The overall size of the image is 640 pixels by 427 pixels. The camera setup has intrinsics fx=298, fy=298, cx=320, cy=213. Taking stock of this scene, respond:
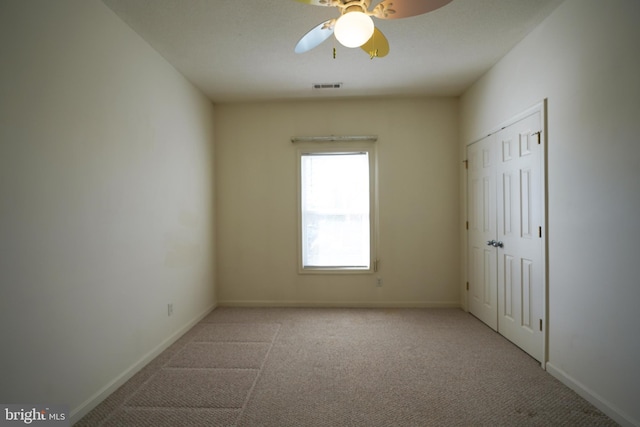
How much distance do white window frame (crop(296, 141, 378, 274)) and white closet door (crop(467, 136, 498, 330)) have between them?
1171mm

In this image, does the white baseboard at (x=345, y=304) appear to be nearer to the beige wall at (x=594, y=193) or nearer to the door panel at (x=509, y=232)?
the door panel at (x=509, y=232)

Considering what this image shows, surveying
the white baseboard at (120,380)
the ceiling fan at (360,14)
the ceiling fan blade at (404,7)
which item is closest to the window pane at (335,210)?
the white baseboard at (120,380)

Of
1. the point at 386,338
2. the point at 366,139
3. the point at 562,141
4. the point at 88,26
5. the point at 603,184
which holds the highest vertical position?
the point at 88,26

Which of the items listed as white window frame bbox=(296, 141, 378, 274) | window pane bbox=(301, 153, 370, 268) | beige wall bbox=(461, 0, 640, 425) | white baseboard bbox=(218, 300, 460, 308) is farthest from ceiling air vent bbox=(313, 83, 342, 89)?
white baseboard bbox=(218, 300, 460, 308)

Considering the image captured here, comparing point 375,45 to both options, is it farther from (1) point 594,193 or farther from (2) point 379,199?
(2) point 379,199

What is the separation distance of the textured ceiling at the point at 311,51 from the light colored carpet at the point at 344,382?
9.17 feet

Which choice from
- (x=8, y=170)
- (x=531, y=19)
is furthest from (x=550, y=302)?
(x=8, y=170)

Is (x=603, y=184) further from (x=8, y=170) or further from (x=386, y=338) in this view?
(x=8, y=170)

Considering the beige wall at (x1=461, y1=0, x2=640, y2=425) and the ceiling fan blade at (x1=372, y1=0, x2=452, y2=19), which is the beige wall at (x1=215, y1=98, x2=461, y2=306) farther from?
the ceiling fan blade at (x1=372, y1=0, x2=452, y2=19)

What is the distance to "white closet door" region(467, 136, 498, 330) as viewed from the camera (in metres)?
3.21

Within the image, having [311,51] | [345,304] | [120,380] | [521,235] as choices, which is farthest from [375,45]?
[345,304]

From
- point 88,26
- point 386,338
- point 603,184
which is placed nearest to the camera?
point 603,184

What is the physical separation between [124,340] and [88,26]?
7.41ft

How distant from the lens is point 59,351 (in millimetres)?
1749
